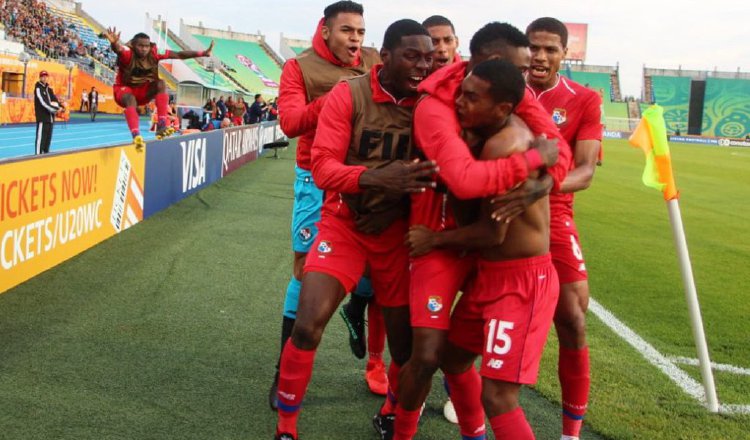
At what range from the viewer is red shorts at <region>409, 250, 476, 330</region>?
369 centimetres

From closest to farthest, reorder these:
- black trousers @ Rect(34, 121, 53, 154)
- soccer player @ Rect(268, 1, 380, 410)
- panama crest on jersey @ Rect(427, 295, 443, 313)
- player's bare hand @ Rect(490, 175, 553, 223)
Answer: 1. player's bare hand @ Rect(490, 175, 553, 223)
2. panama crest on jersey @ Rect(427, 295, 443, 313)
3. soccer player @ Rect(268, 1, 380, 410)
4. black trousers @ Rect(34, 121, 53, 154)

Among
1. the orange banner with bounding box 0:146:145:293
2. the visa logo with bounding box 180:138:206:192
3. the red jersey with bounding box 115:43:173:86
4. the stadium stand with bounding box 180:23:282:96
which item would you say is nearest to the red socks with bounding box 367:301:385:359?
the orange banner with bounding box 0:146:145:293

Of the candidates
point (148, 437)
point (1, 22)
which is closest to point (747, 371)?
point (148, 437)

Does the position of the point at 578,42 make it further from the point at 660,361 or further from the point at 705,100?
the point at 660,361

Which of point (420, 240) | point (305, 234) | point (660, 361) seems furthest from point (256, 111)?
point (420, 240)

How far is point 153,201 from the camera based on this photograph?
Result: 11930 mm

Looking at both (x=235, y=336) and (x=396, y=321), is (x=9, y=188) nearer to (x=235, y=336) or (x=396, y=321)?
(x=235, y=336)

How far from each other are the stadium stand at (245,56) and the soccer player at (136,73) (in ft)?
191

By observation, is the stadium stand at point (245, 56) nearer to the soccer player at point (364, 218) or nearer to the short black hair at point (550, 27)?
the short black hair at point (550, 27)

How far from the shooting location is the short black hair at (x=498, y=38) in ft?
11.7

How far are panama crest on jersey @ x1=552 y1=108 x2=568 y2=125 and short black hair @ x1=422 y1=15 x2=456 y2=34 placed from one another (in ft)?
2.97

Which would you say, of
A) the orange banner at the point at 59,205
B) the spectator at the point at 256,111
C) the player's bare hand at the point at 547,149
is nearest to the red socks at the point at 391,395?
the player's bare hand at the point at 547,149

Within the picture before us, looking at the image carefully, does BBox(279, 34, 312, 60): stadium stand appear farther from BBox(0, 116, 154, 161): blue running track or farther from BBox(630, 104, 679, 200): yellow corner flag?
BBox(630, 104, 679, 200): yellow corner flag

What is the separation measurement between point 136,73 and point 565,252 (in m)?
7.99
